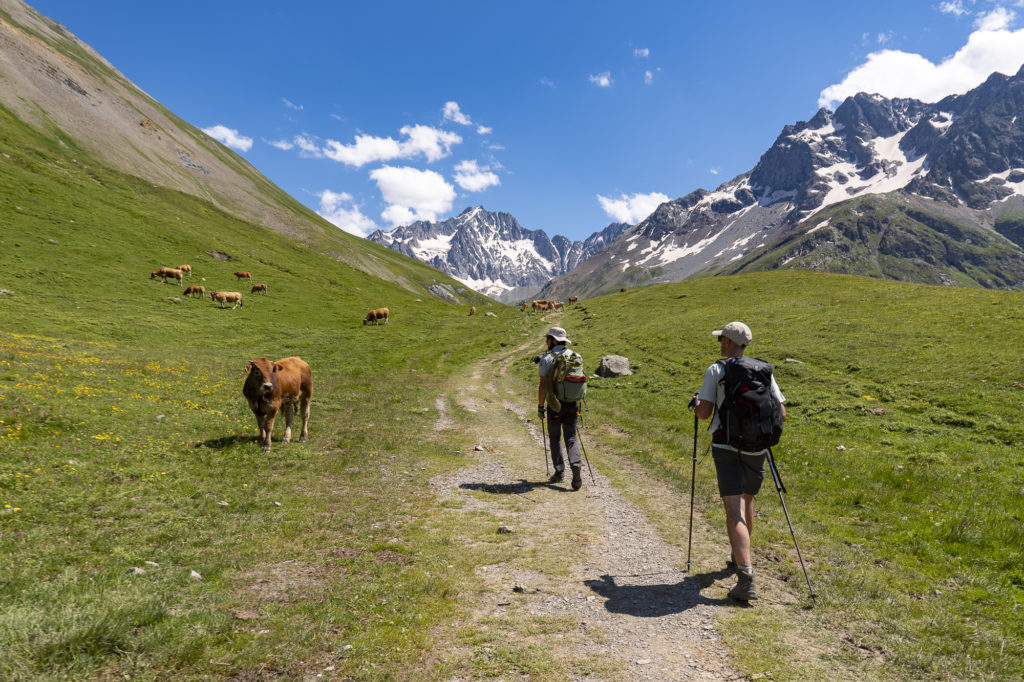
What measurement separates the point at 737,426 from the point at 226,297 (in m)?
57.6

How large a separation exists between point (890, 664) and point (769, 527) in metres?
4.82

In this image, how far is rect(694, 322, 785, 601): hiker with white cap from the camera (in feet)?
25.0

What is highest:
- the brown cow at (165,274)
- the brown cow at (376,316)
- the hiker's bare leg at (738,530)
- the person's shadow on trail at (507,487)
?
the brown cow at (165,274)

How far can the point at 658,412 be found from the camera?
22.7m

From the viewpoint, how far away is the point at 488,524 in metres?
10.5

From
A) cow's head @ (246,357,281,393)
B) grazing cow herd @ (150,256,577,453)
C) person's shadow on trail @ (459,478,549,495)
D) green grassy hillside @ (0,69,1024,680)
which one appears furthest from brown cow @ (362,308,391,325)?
person's shadow on trail @ (459,478,549,495)

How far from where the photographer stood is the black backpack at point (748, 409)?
297 inches

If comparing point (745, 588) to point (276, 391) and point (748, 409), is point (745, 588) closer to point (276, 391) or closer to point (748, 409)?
point (748, 409)

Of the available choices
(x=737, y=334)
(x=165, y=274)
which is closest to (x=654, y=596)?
(x=737, y=334)

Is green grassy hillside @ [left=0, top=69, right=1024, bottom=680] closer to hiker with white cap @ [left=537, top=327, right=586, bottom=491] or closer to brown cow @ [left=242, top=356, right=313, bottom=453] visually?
brown cow @ [left=242, top=356, right=313, bottom=453]

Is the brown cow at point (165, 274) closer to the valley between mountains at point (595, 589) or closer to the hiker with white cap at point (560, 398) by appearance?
the valley between mountains at point (595, 589)

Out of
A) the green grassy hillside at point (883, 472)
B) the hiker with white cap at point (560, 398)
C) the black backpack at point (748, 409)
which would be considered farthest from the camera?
the hiker with white cap at point (560, 398)

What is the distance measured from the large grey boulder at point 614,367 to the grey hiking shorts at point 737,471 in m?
24.3

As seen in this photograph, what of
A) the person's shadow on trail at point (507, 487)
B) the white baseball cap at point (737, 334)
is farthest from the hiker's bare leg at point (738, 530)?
the person's shadow on trail at point (507, 487)
